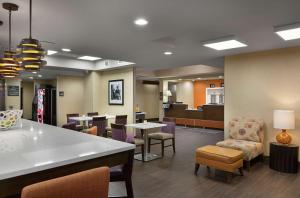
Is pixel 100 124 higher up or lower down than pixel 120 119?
lower down

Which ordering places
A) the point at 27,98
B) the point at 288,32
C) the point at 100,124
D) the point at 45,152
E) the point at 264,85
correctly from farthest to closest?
the point at 27,98, the point at 100,124, the point at 264,85, the point at 288,32, the point at 45,152

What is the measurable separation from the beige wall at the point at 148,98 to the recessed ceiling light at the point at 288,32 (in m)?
9.50

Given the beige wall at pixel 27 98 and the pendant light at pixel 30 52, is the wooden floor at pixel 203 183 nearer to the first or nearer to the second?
the pendant light at pixel 30 52

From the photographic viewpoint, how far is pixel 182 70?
9.28 meters

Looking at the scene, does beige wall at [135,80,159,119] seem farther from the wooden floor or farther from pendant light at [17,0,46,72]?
pendant light at [17,0,46,72]

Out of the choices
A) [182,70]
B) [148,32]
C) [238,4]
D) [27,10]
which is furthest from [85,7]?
[182,70]

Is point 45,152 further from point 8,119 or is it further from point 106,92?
point 106,92

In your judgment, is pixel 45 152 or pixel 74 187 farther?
A: pixel 45 152

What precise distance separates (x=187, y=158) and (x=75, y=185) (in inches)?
161

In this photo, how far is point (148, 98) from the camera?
43.6 feet

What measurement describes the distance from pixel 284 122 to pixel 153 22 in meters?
3.19

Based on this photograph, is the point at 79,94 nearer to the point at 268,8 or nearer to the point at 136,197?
the point at 136,197

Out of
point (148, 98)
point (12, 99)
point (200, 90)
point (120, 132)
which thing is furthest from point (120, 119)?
point (200, 90)

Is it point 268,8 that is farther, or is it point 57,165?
point 268,8
